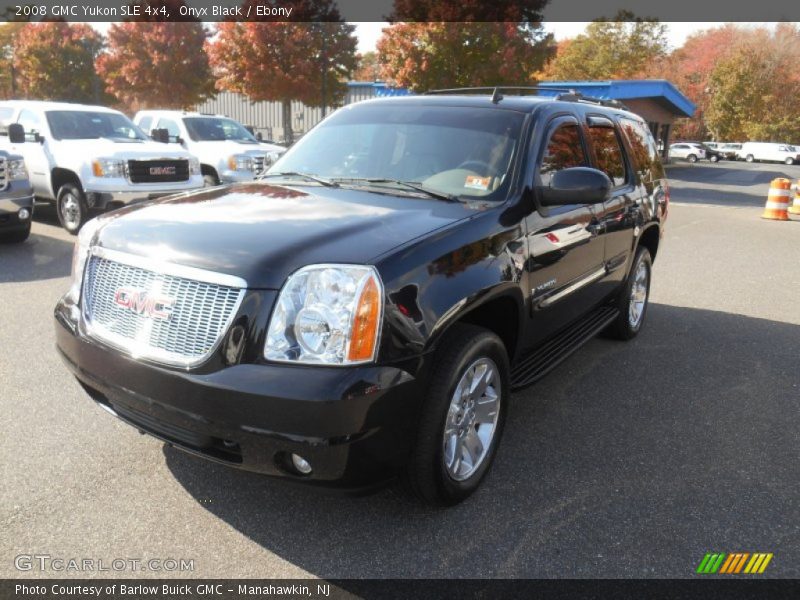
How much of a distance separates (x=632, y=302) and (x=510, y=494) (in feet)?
9.92

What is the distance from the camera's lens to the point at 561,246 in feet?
12.6

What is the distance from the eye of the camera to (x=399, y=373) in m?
2.54

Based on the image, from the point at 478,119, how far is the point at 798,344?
387 cm

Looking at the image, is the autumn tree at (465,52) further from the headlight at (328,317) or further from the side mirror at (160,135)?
the headlight at (328,317)

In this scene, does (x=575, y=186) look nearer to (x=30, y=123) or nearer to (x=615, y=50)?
(x=30, y=123)

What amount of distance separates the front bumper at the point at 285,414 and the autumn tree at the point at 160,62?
2847 cm

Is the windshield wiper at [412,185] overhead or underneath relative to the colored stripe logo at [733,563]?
overhead

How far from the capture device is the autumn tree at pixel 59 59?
38906 millimetres

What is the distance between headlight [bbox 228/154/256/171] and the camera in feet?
40.5

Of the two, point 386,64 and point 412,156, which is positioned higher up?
point 386,64

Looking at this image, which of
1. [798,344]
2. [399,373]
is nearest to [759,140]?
[798,344]

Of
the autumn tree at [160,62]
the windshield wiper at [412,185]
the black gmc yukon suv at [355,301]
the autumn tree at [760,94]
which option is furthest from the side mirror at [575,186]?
the autumn tree at [760,94]

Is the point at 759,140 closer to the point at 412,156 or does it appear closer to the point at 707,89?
the point at 707,89

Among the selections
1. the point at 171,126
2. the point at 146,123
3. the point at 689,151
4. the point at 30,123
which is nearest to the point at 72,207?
the point at 30,123
